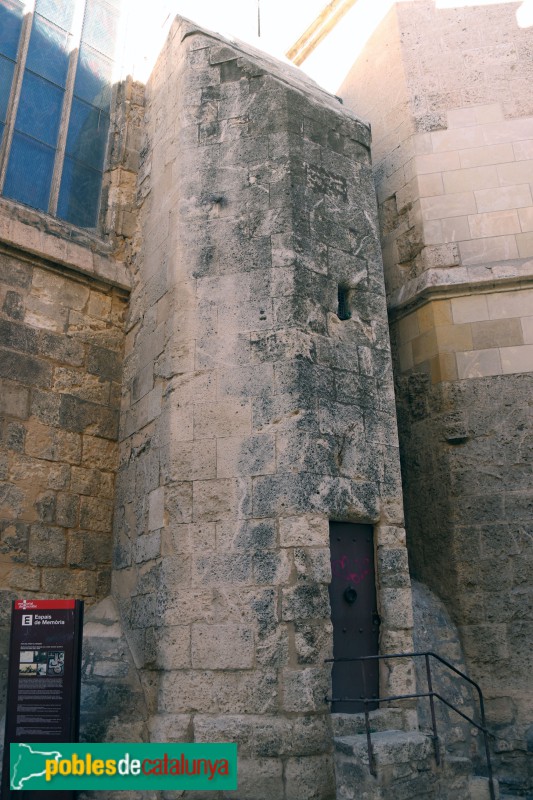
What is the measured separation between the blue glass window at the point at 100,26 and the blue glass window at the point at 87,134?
0.83 metres

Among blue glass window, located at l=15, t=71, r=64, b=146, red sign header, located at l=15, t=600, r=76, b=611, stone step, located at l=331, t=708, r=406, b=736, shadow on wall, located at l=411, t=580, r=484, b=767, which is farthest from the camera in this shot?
blue glass window, located at l=15, t=71, r=64, b=146

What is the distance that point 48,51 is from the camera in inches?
274

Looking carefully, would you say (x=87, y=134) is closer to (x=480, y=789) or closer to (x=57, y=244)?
(x=57, y=244)

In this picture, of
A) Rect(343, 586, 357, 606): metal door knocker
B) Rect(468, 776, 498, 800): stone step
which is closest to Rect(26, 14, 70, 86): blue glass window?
Rect(343, 586, 357, 606): metal door knocker

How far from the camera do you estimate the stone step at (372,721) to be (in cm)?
435

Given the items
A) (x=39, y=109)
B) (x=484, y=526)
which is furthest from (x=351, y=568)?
(x=39, y=109)

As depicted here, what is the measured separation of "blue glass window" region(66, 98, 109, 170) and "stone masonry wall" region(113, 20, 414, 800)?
3.11 feet

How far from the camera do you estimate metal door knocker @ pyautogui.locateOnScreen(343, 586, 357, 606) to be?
4832 mm

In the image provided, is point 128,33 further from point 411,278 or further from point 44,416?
point 44,416

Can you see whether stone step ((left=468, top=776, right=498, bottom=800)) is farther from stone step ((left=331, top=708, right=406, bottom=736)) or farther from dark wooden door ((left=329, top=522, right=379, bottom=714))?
dark wooden door ((left=329, top=522, right=379, bottom=714))

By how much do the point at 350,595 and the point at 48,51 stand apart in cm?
600

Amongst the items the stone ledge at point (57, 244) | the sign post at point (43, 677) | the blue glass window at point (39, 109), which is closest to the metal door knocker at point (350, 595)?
the sign post at point (43, 677)

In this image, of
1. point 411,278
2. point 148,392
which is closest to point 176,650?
point 148,392

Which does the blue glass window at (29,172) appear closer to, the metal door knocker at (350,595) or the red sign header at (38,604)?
the red sign header at (38,604)
